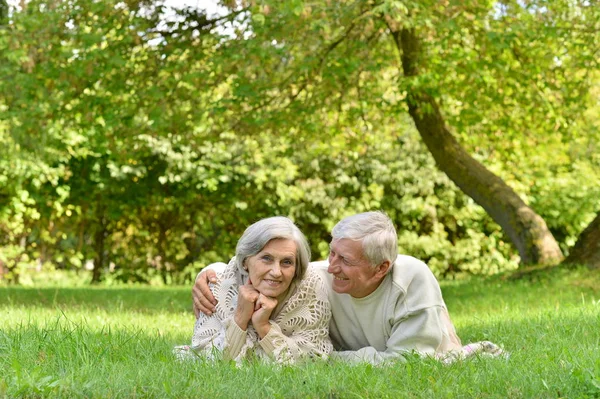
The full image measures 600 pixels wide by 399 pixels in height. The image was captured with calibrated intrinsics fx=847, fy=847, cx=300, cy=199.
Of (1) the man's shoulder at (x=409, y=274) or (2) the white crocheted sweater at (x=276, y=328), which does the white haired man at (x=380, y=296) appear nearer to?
(1) the man's shoulder at (x=409, y=274)

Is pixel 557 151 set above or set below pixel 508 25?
below

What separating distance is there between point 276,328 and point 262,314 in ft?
0.47

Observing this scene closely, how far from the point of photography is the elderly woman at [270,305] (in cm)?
467

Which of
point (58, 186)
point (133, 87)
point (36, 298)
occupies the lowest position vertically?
point (36, 298)

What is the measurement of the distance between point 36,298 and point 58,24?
377cm

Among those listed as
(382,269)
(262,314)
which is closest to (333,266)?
(382,269)

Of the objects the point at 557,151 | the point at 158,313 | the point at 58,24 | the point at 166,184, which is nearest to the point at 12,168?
the point at 166,184

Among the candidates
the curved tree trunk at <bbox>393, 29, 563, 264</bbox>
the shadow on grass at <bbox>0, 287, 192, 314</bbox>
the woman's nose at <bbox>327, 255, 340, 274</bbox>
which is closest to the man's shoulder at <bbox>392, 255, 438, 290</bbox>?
the woman's nose at <bbox>327, 255, 340, 274</bbox>

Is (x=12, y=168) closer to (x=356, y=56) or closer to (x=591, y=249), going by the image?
(x=356, y=56)

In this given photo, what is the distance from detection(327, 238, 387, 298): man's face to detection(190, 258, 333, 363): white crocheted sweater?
0.47 feet

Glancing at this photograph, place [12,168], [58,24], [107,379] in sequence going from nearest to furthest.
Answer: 1. [107,379]
2. [58,24]
3. [12,168]

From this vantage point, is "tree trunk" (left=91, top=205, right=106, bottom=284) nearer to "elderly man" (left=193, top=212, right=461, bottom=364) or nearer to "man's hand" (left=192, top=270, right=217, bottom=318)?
"man's hand" (left=192, top=270, right=217, bottom=318)

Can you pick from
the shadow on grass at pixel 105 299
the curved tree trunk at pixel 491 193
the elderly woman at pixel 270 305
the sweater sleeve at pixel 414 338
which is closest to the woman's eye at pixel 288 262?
the elderly woman at pixel 270 305

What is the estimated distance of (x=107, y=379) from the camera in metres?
3.87
